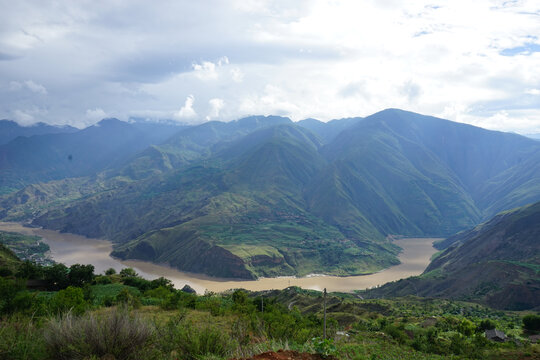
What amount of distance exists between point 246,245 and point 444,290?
100916 mm

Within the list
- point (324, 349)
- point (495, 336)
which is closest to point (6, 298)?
point (324, 349)

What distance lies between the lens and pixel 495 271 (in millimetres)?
102812

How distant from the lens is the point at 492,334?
146 feet

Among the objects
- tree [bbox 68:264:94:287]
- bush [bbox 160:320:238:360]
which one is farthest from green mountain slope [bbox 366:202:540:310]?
bush [bbox 160:320:238:360]

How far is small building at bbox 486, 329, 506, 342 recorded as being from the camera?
43.2m

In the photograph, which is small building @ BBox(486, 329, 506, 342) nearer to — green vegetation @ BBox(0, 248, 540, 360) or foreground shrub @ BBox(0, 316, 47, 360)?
green vegetation @ BBox(0, 248, 540, 360)

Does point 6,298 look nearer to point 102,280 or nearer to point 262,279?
point 102,280

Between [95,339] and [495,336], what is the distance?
50486mm

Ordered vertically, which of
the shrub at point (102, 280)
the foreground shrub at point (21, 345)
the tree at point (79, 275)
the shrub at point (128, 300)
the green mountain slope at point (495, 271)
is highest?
the foreground shrub at point (21, 345)

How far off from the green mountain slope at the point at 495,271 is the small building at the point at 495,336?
53.7 meters

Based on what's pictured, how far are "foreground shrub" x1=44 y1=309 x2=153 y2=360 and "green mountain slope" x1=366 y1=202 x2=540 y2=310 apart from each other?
104385mm

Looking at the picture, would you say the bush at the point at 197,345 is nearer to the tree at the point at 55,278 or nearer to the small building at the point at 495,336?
the tree at the point at 55,278

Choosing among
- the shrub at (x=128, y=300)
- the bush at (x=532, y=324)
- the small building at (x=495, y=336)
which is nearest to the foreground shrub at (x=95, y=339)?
the shrub at (x=128, y=300)

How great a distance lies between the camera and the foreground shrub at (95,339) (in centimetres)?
1091
